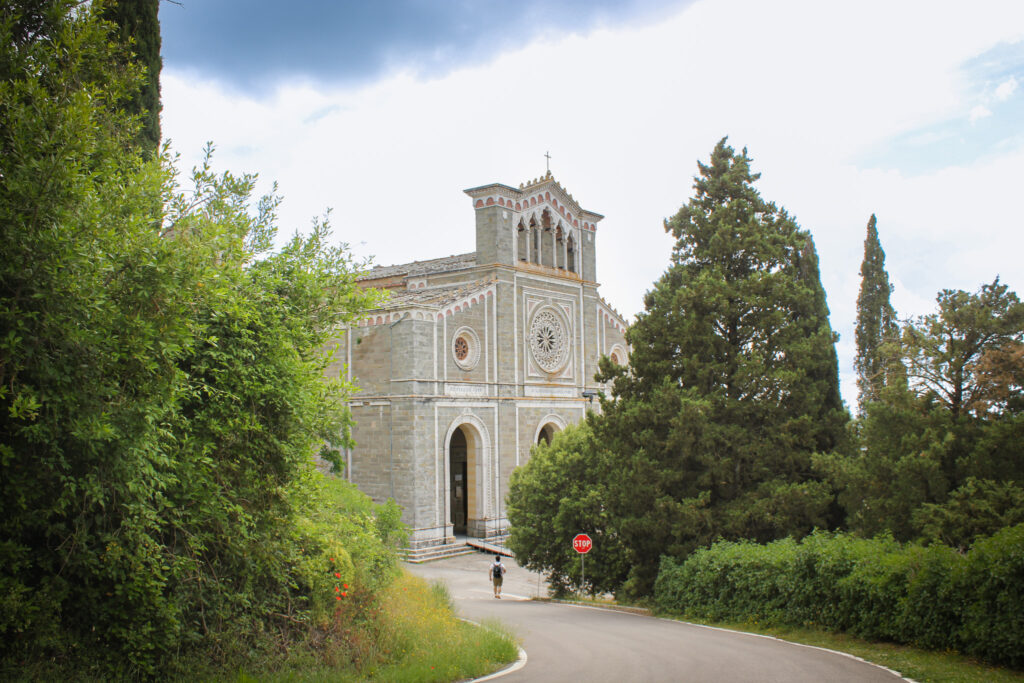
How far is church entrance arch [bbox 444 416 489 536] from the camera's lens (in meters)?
30.7

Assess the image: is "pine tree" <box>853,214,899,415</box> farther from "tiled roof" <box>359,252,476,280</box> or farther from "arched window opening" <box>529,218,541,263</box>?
"tiled roof" <box>359,252,476,280</box>

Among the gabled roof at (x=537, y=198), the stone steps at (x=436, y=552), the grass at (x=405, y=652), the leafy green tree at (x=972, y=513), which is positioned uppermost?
the gabled roof at (x=537, y=198)

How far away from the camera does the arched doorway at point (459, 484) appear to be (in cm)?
3161

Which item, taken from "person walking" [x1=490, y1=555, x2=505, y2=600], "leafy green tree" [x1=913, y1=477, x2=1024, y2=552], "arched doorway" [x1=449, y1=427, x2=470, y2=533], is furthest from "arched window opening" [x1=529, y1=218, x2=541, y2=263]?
"leafy green tree" [x1=913, y1=477, x2=1024, y2=552]

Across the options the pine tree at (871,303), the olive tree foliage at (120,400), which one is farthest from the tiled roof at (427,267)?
the olive tree foliage at (120,400)

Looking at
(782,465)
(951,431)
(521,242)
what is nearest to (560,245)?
(521,242)

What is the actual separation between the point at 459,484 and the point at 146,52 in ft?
74.2

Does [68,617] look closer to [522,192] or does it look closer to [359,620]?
[359,620]

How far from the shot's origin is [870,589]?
13.2m

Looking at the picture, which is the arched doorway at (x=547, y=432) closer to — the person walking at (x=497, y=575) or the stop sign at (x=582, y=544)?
the person walking at (x=497, y=575)

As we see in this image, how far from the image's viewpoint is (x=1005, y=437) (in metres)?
14.6

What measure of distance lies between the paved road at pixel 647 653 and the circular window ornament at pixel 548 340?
15398mm

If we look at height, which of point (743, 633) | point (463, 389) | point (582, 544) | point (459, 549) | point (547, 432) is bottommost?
point (459, 549)

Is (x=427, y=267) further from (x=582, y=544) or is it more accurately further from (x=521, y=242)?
(x=582, y=544)
